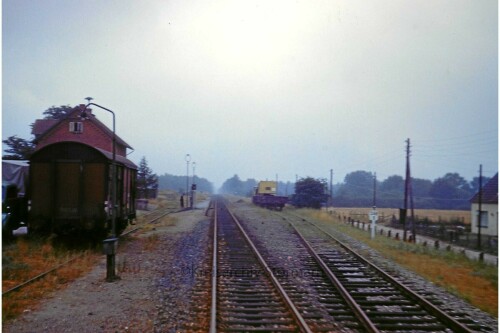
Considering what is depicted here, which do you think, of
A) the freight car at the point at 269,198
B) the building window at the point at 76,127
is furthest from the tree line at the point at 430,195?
the building window at the point at 76,127

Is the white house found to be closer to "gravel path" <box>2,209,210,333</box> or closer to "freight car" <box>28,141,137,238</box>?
"gravel path" <box>2,209,210,333</box>

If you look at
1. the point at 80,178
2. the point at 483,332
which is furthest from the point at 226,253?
the point at 483,332

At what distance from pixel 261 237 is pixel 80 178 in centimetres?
750

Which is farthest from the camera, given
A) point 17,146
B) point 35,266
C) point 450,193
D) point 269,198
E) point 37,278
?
point 450,193

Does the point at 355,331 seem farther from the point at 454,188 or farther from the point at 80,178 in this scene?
the point at 454,188

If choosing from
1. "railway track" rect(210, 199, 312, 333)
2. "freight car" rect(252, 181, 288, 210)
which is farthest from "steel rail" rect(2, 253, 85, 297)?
"freight car" rect(252, 181, 288, 210)

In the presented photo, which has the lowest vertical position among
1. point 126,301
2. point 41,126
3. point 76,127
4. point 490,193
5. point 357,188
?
point 126,301

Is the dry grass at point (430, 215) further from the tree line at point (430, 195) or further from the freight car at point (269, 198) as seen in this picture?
the tree line at point (430, 195)

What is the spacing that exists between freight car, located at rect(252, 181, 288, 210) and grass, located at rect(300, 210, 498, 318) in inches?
931

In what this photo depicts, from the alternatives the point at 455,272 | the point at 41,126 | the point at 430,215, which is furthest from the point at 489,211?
the point at 41,126

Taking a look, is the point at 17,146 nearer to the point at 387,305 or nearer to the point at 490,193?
the point at 387,305

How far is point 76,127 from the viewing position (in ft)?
113

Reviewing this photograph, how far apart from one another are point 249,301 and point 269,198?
33.9 meters

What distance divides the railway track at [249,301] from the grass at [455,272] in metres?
3.75
